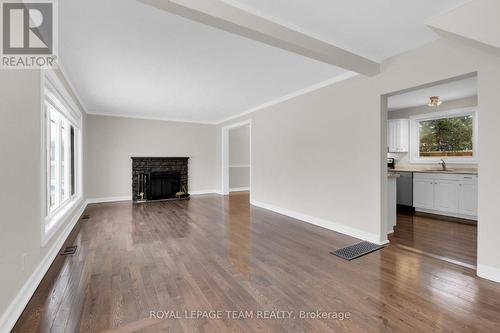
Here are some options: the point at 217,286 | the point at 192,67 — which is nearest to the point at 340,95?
the point at 192,67

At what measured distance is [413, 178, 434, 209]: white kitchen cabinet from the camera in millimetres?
5023

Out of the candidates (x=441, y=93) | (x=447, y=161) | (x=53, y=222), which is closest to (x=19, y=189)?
(x=53, y=222)

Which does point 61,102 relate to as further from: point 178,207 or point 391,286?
point 391,286

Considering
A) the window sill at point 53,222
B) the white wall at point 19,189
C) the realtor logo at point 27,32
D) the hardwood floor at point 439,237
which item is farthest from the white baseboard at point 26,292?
the hardwood floor at point 439,237

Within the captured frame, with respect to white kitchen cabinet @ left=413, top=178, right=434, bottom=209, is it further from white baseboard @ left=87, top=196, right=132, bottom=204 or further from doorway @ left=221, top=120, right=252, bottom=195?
white baseboard @ left=87, top=196, right=132, bottom=204

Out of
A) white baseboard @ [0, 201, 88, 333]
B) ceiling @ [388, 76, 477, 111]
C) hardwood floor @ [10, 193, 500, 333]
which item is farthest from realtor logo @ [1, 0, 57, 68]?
ceiling @ [388, 76, 477, 111]

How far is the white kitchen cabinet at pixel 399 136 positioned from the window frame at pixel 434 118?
0.11 m

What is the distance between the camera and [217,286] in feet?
7.38

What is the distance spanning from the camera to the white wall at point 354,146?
2371mm

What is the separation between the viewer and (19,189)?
1958mm

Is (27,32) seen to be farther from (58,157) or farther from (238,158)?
(238,158)

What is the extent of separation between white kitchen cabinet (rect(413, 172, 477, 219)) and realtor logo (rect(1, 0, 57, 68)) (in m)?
6.49

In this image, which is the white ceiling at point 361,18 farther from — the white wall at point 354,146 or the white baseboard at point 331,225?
the white baseboard at point 331,225

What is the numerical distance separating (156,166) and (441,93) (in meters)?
7.32
